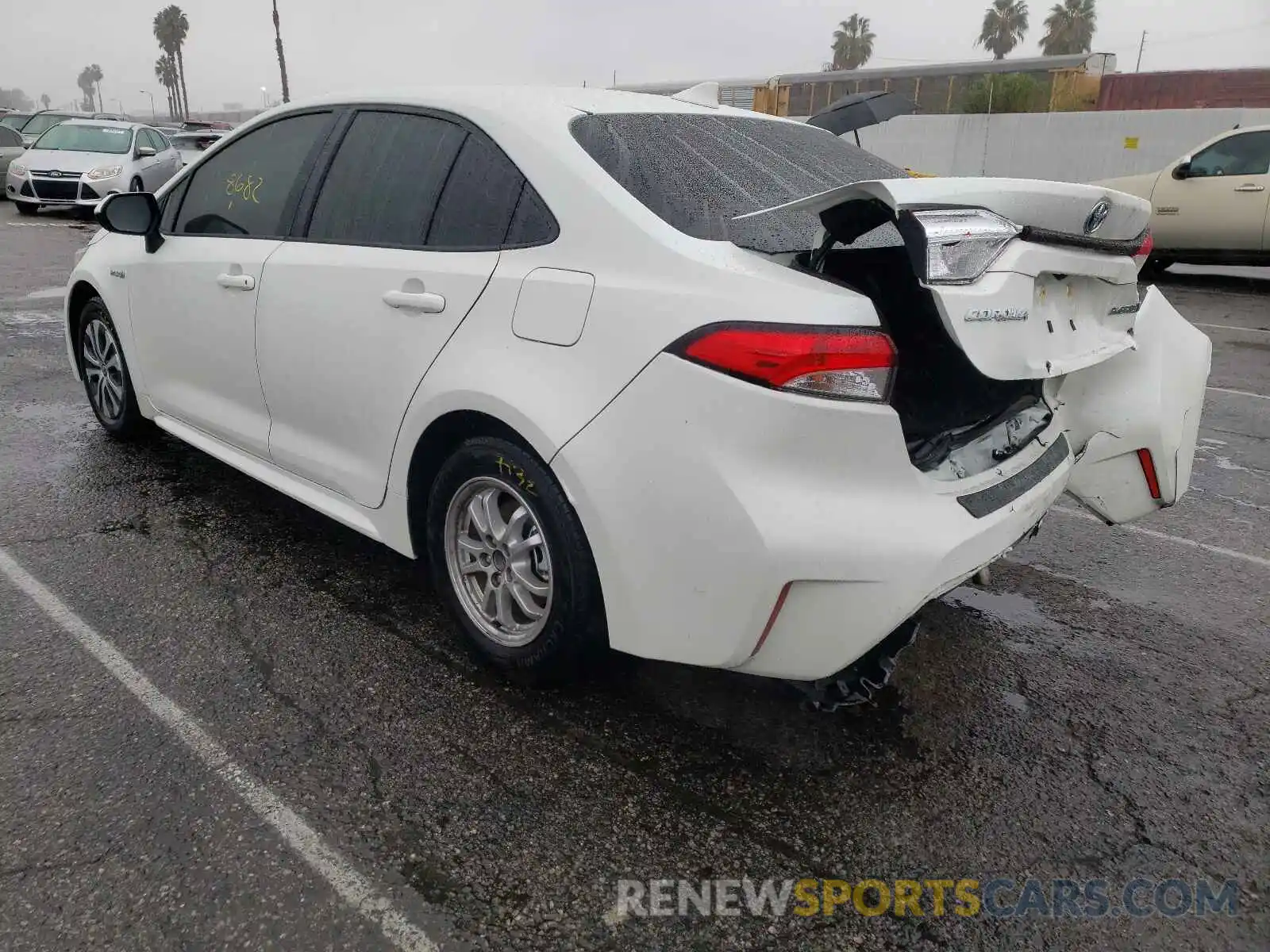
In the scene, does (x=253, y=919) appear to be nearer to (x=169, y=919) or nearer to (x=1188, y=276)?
(x=169, y=919)

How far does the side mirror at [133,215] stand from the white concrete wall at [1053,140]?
18635 mm

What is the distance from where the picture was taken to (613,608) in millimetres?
2389

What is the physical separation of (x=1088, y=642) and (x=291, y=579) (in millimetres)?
2783

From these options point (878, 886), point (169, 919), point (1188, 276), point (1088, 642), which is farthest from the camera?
point (1188, 276)

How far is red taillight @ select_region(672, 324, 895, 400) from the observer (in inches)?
82.5

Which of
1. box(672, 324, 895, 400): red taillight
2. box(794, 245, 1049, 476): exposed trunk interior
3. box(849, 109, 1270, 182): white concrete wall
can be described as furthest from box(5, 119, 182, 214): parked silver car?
box(672, 324, 895, 400): red taillight

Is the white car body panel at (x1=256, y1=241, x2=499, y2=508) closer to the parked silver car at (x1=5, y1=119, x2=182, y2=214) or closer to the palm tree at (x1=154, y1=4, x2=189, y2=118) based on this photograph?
the parked silver car at (x1=5, y1=119, x2=182, y2=214)

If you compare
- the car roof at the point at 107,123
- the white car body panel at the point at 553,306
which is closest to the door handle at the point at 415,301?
the white car body panel at the point at 553,306

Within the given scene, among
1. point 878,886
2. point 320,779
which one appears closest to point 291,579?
point 320,779

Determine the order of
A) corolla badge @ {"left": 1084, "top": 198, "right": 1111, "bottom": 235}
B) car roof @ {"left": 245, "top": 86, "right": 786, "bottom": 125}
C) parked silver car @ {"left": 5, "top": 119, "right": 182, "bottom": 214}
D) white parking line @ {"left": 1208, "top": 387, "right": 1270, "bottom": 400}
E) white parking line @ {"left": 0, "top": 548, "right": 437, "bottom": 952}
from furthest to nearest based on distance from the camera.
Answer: parked silver car @ {"left": 5, "top": 119, "right": 182, "bottom": 214}
white parking line @ {"left": 1208, "top": 387, "right": 1270, "bottom": 400}
car roof @ {"left": 245, "top": 86, "right": 786, "bottom": 125}
corolla badge @ {"left": 1084, "top": 198, "right": 1111, "bottom": 235}
white parking line @ {"left": 0, "top": 548, "right": 437, "bottom": 952}

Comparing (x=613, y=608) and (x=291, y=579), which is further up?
(x=613, y=608)

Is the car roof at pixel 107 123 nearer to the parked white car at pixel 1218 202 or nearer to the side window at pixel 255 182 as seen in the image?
the side window at pixel 255 182

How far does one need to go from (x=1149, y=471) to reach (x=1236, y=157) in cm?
1051

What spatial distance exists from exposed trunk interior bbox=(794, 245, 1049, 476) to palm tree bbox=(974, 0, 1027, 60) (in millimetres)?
73778
